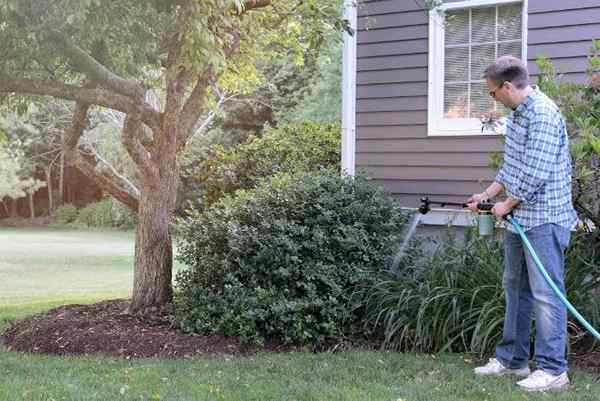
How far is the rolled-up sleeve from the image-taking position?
13.0 ft

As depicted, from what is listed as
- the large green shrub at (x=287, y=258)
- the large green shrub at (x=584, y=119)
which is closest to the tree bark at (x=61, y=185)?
the large green shrub at (x=287, y=258)

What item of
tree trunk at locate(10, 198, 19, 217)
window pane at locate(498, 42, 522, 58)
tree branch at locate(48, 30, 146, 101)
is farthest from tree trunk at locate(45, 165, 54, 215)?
window pane at locate(498, 42, 522, 58)

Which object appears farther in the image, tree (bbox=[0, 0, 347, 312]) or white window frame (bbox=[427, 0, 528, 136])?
white window frame (bbox=[427, 0, 528, 136])

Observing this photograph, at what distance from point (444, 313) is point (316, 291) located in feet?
3.31

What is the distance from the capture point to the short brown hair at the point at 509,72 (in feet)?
13.4

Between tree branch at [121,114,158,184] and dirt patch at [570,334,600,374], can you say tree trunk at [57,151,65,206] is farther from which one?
dirt patch at [570,334,600,374]

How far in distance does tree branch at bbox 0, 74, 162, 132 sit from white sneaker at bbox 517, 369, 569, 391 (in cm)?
387

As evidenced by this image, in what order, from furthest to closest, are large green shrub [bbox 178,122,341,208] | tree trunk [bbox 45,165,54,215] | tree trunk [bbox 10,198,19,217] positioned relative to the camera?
1. tree trunk [bbox 10,198,19,217]
2. tree trunk [bbox 45,165,54,215]
3. large green shrub [bbox 178,122,341,208]

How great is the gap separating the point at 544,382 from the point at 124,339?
317cm

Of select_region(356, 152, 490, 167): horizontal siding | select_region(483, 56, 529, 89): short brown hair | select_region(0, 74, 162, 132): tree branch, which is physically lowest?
select_region(356, 152, 490, 167): horizontal siding

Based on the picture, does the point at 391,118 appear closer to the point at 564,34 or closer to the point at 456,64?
the point at 456,64

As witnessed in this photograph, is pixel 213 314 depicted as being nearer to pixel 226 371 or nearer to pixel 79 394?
pixel 226 371

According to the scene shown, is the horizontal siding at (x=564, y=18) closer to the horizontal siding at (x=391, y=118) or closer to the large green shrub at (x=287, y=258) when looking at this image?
the horizontal siding at (x=391, y=118)

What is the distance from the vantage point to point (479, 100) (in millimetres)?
7016
